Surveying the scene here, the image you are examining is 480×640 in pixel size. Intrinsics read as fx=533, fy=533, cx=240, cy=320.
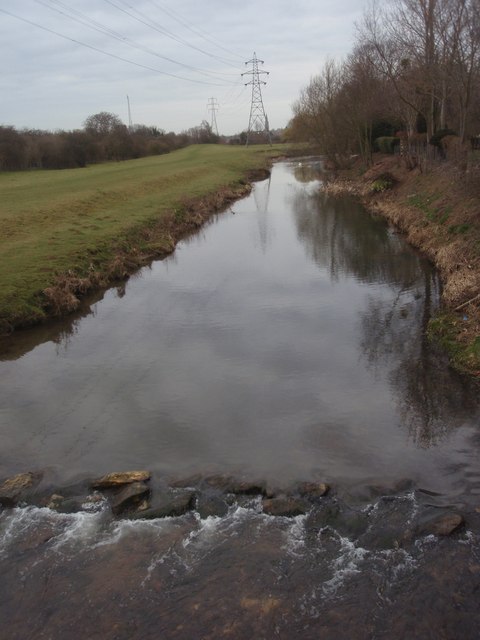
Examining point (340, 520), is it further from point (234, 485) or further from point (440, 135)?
point (440, 135)

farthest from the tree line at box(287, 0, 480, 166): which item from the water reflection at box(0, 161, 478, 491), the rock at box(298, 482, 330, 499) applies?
Answer: the rock at box(298, 482, 330, 499)

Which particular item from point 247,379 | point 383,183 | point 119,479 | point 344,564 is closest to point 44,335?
point 247,379

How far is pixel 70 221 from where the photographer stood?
84.2 feet

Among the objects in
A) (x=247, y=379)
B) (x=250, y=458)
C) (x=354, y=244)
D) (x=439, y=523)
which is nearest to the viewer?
(x=439, y=523)

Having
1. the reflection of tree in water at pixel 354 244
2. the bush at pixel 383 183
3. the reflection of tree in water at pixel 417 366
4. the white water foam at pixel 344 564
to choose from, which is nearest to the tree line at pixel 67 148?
the reflection of tree in water at pixel 354 244

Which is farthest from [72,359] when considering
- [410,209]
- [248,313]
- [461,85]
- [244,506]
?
[461,85]

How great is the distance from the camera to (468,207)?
19391mm

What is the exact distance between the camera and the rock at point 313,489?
7.98 m

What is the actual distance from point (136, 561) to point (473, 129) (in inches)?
1257

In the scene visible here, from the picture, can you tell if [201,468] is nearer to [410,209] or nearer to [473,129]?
[410,209]

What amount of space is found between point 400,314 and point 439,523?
8.69 meters

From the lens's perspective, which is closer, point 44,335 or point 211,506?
point 211,506

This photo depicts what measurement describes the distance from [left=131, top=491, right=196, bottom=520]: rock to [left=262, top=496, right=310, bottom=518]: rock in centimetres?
113

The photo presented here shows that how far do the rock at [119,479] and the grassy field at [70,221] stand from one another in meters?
8.24
